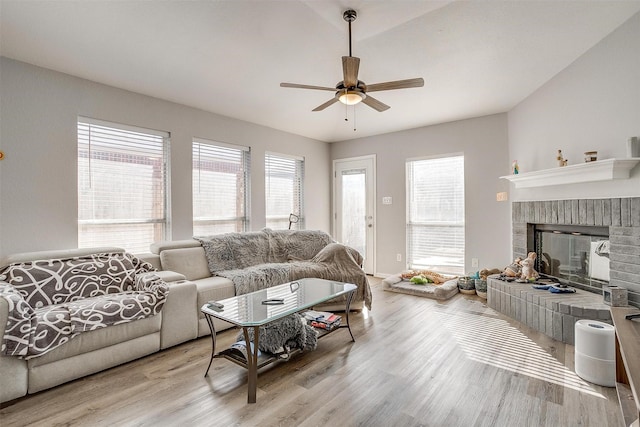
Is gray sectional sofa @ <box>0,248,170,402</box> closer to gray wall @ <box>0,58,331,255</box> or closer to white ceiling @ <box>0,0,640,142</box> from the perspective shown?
gray wall @ <box>0,58,331,255</box>

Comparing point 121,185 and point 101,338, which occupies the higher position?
point 121,185

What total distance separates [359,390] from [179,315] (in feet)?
5.53

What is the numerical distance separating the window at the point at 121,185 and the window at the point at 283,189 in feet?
5.39

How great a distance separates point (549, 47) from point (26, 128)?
477 centimetres

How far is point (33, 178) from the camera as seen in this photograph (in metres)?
2.88

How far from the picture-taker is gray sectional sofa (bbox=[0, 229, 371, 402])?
2.08 m

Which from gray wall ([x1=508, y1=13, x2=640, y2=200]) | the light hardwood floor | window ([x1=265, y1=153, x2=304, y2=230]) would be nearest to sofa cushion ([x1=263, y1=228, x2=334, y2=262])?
window ([x1=265, y1=153, x2=304, y2=230])

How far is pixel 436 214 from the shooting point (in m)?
5.10

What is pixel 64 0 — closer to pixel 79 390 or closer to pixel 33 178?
pixel 33 178

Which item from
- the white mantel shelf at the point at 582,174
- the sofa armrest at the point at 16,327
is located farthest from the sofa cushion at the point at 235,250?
the white mantel shelf at the point at 582,174

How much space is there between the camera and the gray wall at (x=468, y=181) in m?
4.48

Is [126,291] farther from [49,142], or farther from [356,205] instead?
[356,205]

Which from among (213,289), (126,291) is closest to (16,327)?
(126,291)

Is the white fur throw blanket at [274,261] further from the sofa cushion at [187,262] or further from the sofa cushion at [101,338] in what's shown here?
the sofa cushion at [101,338]
